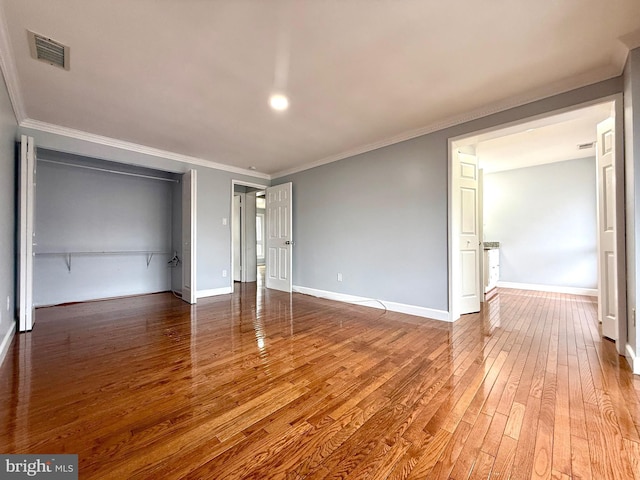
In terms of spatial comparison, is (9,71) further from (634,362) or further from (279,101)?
(634,362)

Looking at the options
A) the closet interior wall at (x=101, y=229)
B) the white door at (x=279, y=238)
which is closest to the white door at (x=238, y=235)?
the white door at (x=279, y=238)

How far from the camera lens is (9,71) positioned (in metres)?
2.22

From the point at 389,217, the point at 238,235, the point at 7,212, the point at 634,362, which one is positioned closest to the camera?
the point at 634,362

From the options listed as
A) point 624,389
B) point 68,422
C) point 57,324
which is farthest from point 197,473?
point 57,324

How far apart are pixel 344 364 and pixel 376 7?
2.55m

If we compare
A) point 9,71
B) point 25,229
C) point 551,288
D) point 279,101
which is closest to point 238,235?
point 25,229

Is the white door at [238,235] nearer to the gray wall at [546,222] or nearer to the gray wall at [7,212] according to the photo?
the gray wall at [7,212]

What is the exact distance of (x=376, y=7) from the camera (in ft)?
5.42

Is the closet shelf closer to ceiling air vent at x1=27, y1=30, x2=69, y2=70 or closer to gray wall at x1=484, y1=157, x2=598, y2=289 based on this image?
ceiling air vent at x1=27, y1=30, x2=69, y2=70

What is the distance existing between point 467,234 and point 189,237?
4286 millimetres

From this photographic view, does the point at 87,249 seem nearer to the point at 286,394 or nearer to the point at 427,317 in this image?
the point at 286,394

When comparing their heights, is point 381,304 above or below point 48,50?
below

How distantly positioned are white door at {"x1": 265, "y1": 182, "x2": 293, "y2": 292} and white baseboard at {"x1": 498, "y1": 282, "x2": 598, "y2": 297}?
4.81m

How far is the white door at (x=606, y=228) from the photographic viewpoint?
265 centimetres
